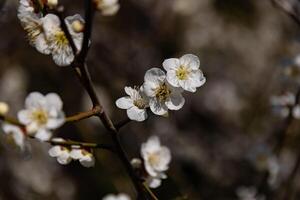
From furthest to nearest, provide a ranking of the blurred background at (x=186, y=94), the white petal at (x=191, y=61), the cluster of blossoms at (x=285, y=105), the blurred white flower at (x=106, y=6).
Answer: the blurred background at (x=186, y=94) → the cluster of blossoms at (x=285, y=105) → the white petal at (x=191, y=61) → the blurred white flower at (x=106, y=6)

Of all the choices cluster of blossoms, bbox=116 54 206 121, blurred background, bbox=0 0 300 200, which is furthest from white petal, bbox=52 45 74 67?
blurred background, bbox=0 0 300 200

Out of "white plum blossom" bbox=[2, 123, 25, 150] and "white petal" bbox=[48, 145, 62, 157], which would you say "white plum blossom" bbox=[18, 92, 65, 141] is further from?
"white petal" bbox=[48, 145, 62, 157]

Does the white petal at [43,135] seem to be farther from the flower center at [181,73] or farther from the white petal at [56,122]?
the flower center at [181,73]

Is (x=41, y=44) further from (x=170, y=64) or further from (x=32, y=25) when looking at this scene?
(x=170, y=64)

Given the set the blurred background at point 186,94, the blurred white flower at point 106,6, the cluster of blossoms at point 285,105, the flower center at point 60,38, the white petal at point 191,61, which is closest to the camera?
the blurred white flower at point 106,6

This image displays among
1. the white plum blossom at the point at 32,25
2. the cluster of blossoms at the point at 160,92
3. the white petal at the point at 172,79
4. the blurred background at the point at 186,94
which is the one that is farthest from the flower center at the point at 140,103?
the blurred background at the point at 186,94

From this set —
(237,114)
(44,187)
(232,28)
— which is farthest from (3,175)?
(232,28)
